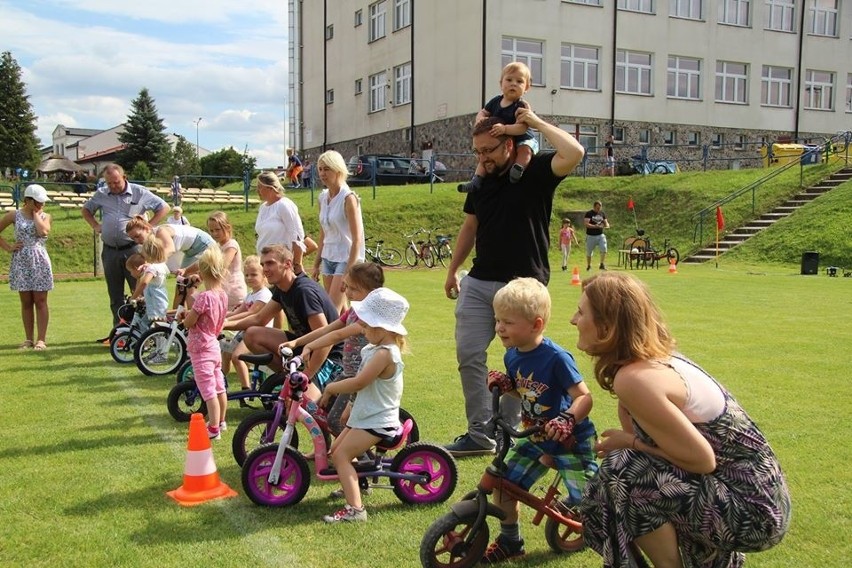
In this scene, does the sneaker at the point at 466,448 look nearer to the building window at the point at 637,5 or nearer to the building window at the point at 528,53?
the building window at the point at 528,53

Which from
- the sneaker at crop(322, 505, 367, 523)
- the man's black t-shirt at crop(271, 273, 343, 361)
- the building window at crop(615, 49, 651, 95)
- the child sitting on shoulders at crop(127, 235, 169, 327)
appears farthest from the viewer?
the building window at crop(615, 49, 651, 95)

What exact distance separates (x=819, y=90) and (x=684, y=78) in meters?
8.86

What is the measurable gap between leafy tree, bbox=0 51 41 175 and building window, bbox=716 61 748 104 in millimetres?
53111

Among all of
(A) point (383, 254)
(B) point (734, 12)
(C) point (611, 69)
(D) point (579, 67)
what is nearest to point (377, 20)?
(D) point (579, 67)

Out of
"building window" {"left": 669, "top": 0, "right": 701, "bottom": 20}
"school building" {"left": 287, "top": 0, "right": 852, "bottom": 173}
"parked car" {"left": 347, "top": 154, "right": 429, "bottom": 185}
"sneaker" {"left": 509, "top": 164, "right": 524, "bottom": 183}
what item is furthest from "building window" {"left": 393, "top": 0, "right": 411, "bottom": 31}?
"sneaker" {"left": 509, "top": 164, "right": 524, "bottom": 183}

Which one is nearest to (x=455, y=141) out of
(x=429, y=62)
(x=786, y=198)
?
(x=429, y=62)

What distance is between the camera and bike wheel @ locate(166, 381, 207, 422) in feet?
19.7

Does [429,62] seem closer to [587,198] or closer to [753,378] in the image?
[587,198]

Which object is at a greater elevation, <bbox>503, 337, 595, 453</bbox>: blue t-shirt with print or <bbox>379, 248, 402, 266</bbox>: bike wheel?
<bbox>503, 337, 595, 453</bbox>: blue t-shirt with print

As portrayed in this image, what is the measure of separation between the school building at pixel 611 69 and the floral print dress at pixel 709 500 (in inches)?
1272

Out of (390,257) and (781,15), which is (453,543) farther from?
(781,15)

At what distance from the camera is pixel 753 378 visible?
7512 millimetres

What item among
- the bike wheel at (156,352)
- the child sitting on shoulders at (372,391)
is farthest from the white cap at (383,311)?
the bike wheel at (156,352)

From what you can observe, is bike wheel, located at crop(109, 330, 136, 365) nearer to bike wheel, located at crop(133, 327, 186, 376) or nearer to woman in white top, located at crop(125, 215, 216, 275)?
bike wheel, located at crop(133, 327, 186, 376)
